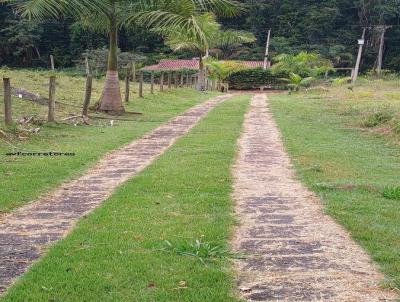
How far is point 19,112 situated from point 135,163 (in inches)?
265

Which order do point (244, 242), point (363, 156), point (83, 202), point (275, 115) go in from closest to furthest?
point (244, 242) → point (83, 202) → point (363, 156) → point (275, 115)

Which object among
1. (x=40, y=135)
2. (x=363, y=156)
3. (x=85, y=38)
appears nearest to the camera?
(x=363, y=156)

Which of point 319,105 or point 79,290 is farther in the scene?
point 319,105

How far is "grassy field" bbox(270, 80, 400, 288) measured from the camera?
18.0 feet

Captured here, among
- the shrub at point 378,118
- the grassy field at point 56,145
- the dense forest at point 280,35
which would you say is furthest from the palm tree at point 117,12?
the dense forest at point 280,35

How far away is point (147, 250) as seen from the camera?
495 centimetres

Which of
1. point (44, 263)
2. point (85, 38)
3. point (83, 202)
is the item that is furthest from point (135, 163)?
point (85, 38)

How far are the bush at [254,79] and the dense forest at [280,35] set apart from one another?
12037 millimetres

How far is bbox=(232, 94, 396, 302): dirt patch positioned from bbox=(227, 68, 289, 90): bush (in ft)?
126

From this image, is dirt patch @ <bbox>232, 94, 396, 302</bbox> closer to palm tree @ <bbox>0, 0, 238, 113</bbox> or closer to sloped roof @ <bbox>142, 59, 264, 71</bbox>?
palm tree @ <bbox>0, 0, 238, 113</bbox>

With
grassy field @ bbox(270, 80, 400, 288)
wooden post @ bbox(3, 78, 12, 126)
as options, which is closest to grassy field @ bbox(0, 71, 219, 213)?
wooden post @ bbox(3, 78, 12, 126)

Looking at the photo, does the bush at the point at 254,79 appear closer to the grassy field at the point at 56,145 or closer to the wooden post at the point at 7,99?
the grassy field at the point at 56,145

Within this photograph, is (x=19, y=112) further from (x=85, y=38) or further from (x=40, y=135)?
(x=85, y=38)

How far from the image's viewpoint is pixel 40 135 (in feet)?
41.7
